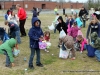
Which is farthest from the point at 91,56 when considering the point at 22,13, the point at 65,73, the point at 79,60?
the point at 22,13

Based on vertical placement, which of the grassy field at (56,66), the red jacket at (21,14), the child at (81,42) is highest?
the red jacket at (21,14)

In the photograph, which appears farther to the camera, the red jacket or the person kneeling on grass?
the red jacket

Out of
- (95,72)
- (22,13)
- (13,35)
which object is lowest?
(95,72)

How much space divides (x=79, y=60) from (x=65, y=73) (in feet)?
4.81

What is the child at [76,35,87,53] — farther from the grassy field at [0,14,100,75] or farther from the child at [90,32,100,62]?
the child at [90,32,100,62]

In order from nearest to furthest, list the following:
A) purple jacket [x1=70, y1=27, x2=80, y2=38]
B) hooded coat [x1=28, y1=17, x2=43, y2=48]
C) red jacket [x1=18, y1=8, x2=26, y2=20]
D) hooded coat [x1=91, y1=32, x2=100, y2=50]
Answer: hooded coat [x1=28, y1=17, x2=43, y2=48]
hooded coat [x1=91, y1=32, x2=100, y2=50]
purple jacket [x1=70, y1=27, x2=80, y2=38]
red jacket [x1=18, y1=8, x2=26, y2=20]

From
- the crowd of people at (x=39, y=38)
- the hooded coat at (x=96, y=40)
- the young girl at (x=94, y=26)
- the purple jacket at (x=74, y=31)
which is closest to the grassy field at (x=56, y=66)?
the crowd of people at (x=39, y=38)

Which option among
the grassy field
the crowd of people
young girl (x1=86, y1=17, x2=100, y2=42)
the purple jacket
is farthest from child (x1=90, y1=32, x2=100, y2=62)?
the purple jacket

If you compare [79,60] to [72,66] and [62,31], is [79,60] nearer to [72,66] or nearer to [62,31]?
[72,66]

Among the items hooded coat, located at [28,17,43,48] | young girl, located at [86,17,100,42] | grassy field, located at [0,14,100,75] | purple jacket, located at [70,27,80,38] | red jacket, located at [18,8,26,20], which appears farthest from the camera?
red jacket, located at [18,8,26,20]

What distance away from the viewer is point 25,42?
11.3 meters

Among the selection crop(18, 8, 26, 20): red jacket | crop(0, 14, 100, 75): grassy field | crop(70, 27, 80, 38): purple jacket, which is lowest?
crop(0, 14, 100, 75): grassy field

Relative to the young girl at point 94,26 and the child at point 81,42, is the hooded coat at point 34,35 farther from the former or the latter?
the child at point 81,42

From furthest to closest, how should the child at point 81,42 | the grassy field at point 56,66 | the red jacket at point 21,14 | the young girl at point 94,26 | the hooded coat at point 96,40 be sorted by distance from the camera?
the red jacket at point 21,14, the child at point 81,42, the young girl at point 94,26, the hooded coat at point 96,40, the grassy field at point 56,66
